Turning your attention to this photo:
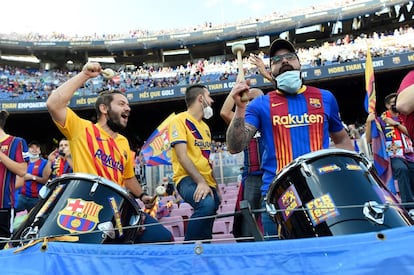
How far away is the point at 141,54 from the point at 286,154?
2711cm

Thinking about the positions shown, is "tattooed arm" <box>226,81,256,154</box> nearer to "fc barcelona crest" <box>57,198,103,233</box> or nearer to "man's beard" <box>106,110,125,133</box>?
"fc barcelona crest" <box>57,198,103,233</box>

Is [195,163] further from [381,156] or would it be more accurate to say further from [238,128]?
[381,156]

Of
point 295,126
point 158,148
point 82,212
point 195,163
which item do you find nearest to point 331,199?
point 295,126

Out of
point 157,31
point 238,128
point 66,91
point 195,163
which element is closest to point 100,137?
point 66,91

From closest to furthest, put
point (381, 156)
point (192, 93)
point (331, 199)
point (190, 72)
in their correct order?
point (331, 199), point (192, 93), point (381, 156), point (190, 72)

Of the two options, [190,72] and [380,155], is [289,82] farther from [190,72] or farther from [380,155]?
[190,72]

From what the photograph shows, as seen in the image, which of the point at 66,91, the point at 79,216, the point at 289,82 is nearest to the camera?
the point at 79,216

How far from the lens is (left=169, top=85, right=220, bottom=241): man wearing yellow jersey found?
3.11m

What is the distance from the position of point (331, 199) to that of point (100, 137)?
2042mm

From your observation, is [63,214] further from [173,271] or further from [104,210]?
[173,271]

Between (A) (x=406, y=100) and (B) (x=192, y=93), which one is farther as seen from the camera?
(B) (x=192, y=93)

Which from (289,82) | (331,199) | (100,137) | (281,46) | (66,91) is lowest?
(331,199)

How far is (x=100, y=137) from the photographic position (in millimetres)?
3184

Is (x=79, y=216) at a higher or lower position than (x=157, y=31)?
lower
